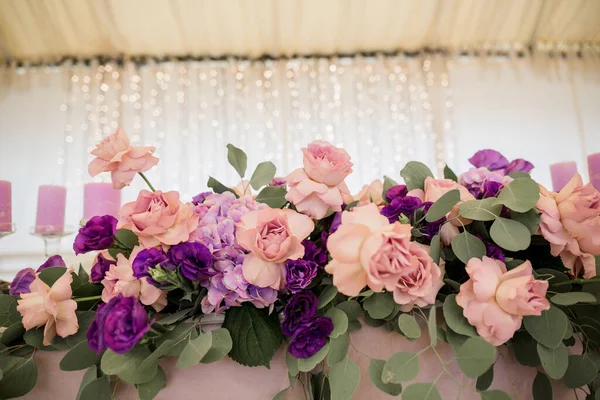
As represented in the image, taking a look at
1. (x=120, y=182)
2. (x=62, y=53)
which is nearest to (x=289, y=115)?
(x=62, y=53)

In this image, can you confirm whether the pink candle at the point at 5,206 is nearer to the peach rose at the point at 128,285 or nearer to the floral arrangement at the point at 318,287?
the floral arrangement at the point at 318,287

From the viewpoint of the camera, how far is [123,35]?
315 centimetres

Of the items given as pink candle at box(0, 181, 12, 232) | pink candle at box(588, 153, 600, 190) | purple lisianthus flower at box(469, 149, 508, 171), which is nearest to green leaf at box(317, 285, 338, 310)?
purple lisianthus flower at box(469, 149, 508, 171)

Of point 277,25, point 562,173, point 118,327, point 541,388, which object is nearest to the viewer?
point 118,327

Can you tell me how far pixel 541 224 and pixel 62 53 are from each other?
3861 millimetres

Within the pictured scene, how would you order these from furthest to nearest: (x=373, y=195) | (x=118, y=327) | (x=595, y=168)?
1. (x=595, y=168)
2. (x=373, y=195)
3. (x=118, y=327)

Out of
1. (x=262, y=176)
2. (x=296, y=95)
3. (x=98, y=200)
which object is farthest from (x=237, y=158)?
(x=296, y=95)

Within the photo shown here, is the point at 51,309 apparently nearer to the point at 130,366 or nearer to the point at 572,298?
the point at 130,366

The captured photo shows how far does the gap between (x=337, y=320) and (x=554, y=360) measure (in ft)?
0.65

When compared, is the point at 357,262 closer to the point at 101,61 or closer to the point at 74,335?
the point at 74,335

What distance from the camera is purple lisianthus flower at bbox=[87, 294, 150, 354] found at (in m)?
0.31

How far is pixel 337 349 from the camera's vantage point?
1.18 ft

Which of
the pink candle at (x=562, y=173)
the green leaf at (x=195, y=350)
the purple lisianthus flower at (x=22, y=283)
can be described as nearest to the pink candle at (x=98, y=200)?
the purple lisianthus flower at (x=22, y=283)

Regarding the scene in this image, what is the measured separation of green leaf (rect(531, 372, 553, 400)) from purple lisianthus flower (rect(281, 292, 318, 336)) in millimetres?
243
